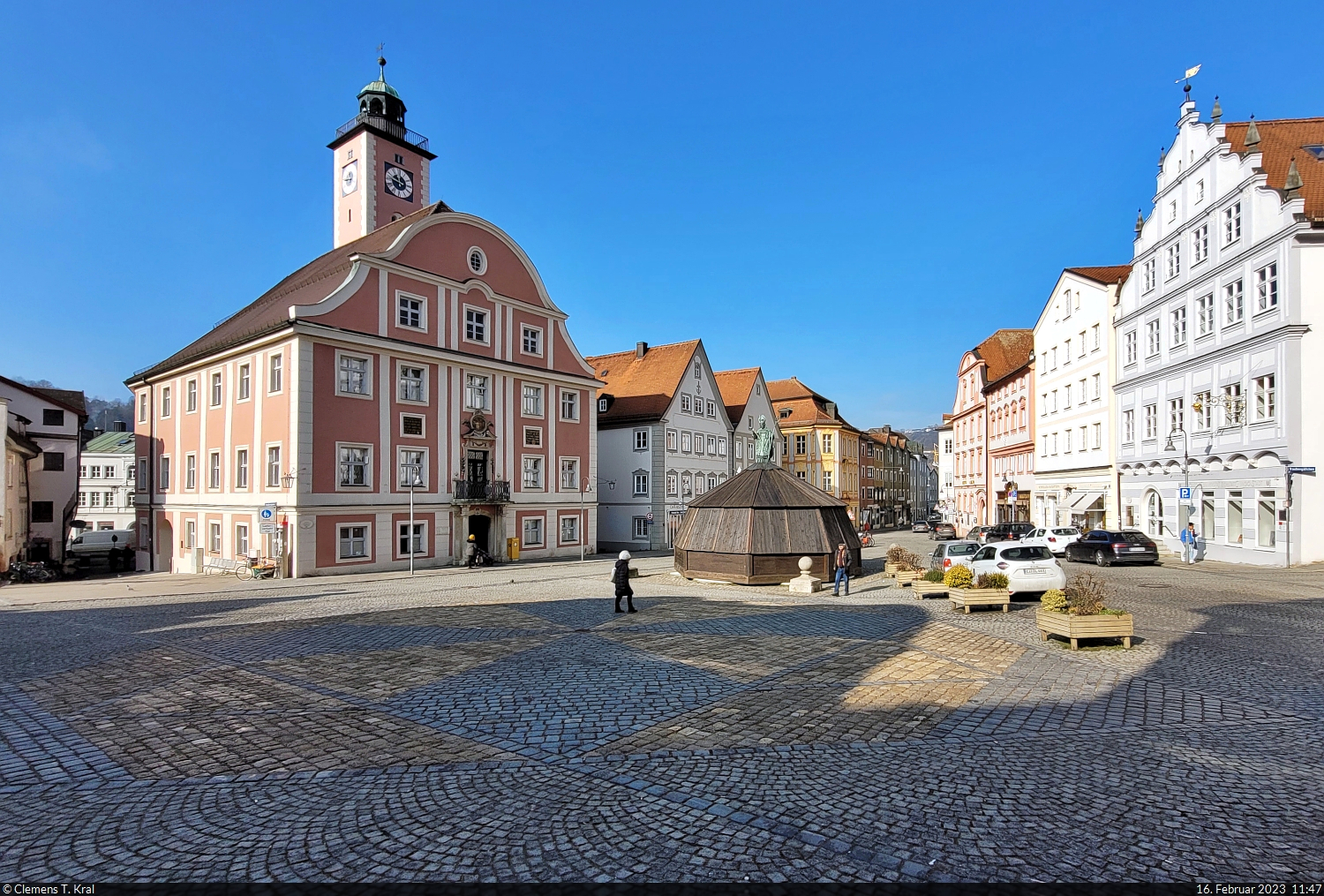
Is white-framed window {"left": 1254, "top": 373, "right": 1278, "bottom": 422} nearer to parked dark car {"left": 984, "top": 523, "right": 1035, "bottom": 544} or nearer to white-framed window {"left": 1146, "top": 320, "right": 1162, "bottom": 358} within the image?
white-framed window {"left": 1146, "top": 320, "right": 1162, "bottom": 358}

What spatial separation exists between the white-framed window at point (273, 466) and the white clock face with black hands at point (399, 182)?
74.0 feet

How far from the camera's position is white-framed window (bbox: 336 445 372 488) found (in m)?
28.8

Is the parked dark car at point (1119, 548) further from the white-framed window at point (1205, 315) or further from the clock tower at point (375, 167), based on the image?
the clock tower at point (375, 167)

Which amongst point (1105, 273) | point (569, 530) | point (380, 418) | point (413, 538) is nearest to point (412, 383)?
point (380, 418)

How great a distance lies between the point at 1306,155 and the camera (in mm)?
29500

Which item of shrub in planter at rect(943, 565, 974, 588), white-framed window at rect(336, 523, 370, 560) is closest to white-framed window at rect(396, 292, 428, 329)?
white-framed window at rect(336, 523, 370, 560)

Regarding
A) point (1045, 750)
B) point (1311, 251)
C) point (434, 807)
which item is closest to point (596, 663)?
point (434, 807)

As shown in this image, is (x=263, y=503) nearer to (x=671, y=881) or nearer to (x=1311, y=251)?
(x=671, y=881)

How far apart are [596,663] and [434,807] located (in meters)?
5.55

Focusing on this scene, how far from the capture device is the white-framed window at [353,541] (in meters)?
28.7

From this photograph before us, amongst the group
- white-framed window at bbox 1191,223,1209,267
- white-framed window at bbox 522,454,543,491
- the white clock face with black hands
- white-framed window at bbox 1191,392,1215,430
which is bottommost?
white-framed window at bbox 522,454,543,491

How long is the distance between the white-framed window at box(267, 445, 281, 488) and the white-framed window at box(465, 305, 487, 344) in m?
9.57

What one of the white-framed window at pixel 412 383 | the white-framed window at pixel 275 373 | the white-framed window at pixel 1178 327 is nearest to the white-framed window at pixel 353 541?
the white-framed window at pixel 412 383

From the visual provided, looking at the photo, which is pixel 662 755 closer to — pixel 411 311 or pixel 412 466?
pixel 412 466
